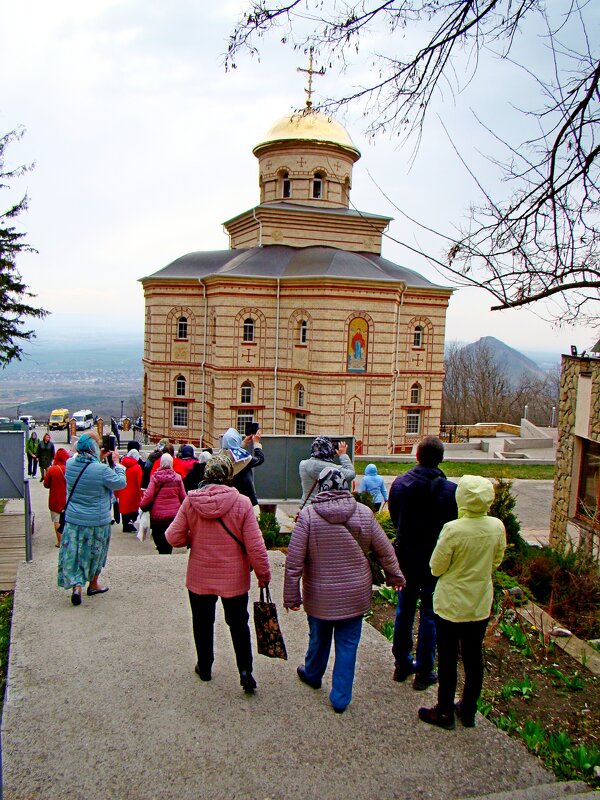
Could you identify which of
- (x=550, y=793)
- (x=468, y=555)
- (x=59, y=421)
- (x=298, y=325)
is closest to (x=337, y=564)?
(x=468, y=555)

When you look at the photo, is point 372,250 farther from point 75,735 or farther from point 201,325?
point 75,735

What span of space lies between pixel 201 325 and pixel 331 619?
26.6 m

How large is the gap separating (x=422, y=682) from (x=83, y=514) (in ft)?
11.4

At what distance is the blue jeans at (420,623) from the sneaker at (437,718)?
524 millimetres

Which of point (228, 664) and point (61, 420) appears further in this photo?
point (61, 420)

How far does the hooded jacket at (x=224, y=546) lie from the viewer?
4.89m

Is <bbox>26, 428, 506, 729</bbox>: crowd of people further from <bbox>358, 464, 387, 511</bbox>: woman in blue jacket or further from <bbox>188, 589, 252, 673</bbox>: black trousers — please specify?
<bbox>358, 464, 387, 511</bbox>: woman in blue jacket

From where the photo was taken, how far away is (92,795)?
393 cm

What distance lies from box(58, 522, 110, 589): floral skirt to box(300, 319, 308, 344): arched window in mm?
22016

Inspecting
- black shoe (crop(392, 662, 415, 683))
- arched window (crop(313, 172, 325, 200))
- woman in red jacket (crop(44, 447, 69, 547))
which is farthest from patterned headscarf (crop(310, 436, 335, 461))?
arched window (crop(313, 172, 325, 200))

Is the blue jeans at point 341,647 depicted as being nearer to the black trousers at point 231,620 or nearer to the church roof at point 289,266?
the black trousers at point 231,620

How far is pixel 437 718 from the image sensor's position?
187 inches

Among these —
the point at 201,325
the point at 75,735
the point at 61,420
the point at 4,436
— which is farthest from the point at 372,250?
the point at 75,735

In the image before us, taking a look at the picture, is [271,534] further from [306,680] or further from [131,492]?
[306,680]
